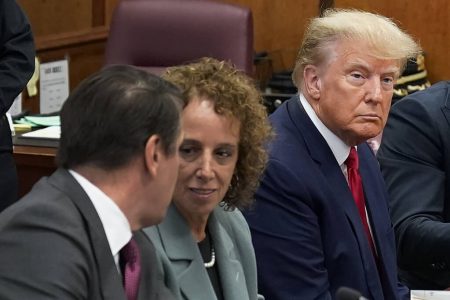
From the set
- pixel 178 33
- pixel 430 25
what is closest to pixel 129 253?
pixel 178 33

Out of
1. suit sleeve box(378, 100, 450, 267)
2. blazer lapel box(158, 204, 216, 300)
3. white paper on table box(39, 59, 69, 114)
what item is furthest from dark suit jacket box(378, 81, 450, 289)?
white paper on table box(39, 59, 69, 114)

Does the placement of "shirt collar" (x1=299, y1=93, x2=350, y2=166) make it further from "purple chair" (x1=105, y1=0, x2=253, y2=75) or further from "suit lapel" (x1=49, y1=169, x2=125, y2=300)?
"purple chair" (x1=105, y1=0, x2=253, y2=75)

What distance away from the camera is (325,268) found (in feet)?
7.29

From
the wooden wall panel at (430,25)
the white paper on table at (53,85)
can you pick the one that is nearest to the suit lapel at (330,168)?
the white paper on table at (53,85)

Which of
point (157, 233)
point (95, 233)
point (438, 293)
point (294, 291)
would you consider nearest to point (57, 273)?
point (95, 233)

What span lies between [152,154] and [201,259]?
1.42 feet

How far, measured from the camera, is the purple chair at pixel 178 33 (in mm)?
4109

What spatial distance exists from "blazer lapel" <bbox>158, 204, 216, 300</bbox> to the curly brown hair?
0.17m

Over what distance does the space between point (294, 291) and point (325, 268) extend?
10 centimetres

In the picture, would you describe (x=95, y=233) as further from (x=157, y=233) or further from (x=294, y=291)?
(x=294, y=291)

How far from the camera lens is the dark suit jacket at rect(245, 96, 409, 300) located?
2174mm

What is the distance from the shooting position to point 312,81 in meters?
2.35

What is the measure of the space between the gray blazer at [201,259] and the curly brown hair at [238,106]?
0.19 ft

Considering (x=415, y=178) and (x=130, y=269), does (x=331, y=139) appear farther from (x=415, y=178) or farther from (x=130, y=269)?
(x=130, y=269)
